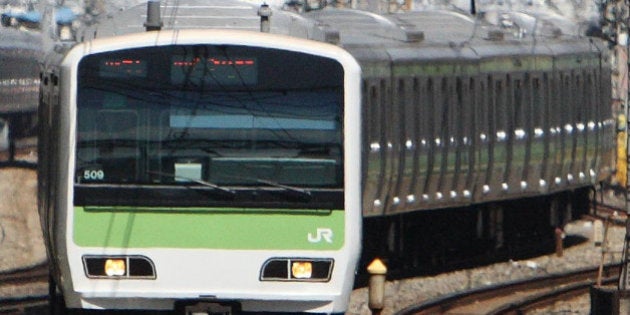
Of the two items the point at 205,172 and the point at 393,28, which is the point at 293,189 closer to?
the point at 205,172

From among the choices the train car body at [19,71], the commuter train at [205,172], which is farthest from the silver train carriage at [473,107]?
the train car body at [19,71]

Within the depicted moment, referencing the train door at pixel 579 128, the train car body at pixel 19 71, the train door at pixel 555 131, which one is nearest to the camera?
the train door at pixel 555 131

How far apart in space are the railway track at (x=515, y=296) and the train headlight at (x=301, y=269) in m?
4.83

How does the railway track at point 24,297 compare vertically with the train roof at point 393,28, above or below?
below

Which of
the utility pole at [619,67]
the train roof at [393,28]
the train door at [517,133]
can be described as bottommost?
the utility pole at [619,67]

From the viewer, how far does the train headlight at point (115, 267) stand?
36.3 ft

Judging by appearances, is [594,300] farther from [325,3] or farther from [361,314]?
[325,3]

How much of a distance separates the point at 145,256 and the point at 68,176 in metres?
0.66

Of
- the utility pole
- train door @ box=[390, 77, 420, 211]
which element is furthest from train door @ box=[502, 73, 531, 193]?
the utility pole

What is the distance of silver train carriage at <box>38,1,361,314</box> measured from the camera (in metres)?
11.1

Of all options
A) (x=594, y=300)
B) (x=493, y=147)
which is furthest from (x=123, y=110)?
(x=493, y=147)

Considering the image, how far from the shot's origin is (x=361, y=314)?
16.0m

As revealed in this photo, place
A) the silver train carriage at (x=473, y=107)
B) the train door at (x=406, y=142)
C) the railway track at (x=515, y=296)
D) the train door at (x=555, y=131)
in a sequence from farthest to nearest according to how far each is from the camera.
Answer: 1. the train door at (x=555, y=131)
2. the train door at (x=406, y=142)
3. the silver train carriage at (x=473, y=107)
4. the railway track at (x=515, y=296)

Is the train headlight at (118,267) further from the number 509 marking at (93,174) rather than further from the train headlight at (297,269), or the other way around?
the train headlight at (297,269)
